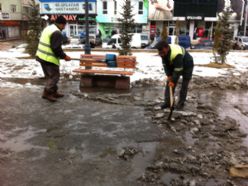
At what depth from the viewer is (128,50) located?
16.1 meters

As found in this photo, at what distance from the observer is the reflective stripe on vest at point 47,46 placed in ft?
24.4

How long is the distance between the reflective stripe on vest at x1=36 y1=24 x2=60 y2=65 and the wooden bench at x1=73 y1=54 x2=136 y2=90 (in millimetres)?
1657

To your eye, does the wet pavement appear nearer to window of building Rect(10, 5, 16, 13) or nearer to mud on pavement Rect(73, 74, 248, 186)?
mud on pavement Rect(73, 74, 248, 186)

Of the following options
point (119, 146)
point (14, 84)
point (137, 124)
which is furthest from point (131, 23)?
point (119, 146)

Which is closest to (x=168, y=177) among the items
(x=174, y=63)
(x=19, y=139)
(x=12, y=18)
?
(x=19, y=139)

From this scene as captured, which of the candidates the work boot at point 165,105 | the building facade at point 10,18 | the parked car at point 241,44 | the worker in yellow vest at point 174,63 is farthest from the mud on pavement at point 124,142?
the building facade at point 10,18

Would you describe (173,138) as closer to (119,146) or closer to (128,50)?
(119,146)

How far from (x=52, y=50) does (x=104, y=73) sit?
6.67 ft

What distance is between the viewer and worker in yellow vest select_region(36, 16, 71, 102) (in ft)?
24.3

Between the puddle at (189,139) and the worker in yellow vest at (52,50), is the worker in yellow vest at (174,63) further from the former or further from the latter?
the worker in yellow vest at (52,50)

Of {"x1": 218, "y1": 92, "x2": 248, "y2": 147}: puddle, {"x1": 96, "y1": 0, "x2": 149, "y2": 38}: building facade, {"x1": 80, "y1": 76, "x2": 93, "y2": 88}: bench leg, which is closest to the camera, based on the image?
{"x1": 218, "y1": 92, "x2": 248, "y2": 147}: puddle

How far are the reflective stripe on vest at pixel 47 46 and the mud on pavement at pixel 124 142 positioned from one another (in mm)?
1047

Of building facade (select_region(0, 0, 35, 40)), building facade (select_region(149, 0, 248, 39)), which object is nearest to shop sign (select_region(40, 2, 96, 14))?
building facade (select_region(0, 0, 35, 40))

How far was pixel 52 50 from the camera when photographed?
7523mm
